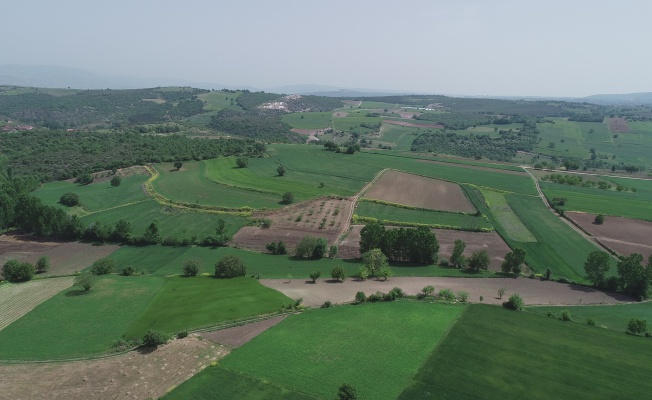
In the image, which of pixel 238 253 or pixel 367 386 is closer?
pixel 367 386

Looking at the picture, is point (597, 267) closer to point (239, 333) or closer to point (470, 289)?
point (470, 289)

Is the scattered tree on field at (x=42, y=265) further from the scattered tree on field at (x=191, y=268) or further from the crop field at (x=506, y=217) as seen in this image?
the crop field at (x=506, y=217)

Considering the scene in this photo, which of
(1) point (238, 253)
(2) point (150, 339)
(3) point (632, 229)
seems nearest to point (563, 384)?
(2) point (150, 339)

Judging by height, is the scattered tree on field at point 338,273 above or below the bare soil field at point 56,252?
above

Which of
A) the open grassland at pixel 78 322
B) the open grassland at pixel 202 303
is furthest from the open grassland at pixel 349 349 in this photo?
the open grassland at pixel 78 322

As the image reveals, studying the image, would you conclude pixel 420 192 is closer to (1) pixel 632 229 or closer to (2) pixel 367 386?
(1) pixel 632 229

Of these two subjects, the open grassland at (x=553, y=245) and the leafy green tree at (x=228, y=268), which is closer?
the leafy green tree at (x=228, y=268)
